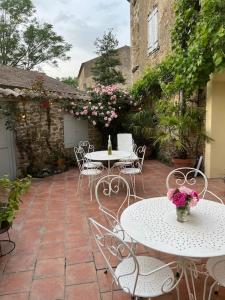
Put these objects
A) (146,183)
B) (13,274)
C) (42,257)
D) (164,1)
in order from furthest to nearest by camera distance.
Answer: (164,1), (146,183), (42,257), (13,274)

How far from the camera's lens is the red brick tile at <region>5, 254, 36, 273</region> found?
2.41 m

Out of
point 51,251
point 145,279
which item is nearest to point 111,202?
point 51,251

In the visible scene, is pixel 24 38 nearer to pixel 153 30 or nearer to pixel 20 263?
pixel 153 30

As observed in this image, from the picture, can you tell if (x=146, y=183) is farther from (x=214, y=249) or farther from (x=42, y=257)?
(x=214, y=249)

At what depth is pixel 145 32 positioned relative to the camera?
919 cm

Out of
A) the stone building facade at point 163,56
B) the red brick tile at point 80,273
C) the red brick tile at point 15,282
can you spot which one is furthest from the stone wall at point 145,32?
the red brick tile at point 15,282

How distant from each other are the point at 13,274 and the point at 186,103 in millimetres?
4979

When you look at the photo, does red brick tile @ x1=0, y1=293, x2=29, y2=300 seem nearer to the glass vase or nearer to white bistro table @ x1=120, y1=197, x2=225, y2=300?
white bistro table @ x1=120, y1=197, x2=225, y2=300

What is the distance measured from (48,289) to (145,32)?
29.8 feet

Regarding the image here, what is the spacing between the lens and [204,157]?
5.58 meters

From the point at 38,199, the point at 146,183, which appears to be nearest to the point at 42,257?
the point at 38,199

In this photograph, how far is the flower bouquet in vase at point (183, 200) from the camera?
1.79 meters

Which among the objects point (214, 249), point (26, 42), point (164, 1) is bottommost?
point (214, 249)

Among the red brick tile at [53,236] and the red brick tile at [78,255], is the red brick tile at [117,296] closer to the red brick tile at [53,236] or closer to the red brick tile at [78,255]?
the red brick tile at [78,255]
